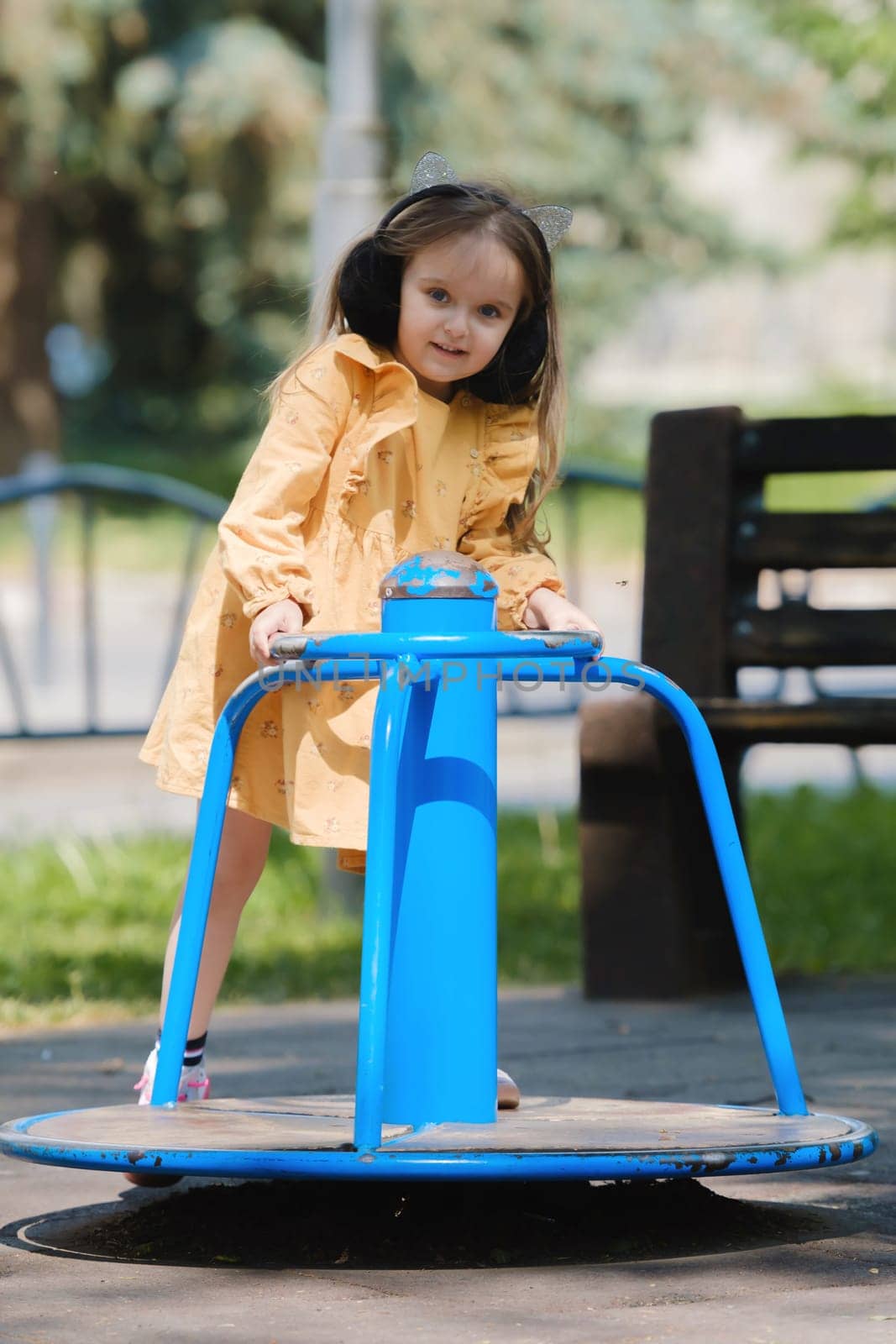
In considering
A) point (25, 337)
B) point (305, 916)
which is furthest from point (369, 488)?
point (25, 337)

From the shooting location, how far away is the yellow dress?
274 centimetres

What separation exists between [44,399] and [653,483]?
17.4 meters

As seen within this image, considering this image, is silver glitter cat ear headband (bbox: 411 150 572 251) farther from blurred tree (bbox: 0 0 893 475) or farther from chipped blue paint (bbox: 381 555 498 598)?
blurred tree (bbox: 0 0 893 475)

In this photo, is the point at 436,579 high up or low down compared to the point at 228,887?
up

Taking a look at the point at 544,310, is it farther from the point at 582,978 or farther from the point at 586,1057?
the point at 582,978

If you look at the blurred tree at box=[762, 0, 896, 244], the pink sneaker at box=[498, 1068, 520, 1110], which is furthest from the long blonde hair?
the blurred tree at box=[762, 0, 896, 244]

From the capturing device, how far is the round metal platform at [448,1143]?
2.17 m

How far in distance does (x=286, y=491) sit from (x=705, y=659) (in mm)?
1617

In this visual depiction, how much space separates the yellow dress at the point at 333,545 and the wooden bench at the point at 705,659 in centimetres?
108

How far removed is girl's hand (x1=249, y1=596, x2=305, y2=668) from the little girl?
4.3 inches

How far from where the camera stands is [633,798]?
406 centimetres

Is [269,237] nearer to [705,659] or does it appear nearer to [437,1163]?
[705,659]

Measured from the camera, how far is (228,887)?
301 centimetres

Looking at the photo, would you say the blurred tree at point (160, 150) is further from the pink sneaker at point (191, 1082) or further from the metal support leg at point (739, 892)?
the metal support leg at point (739, 892)
